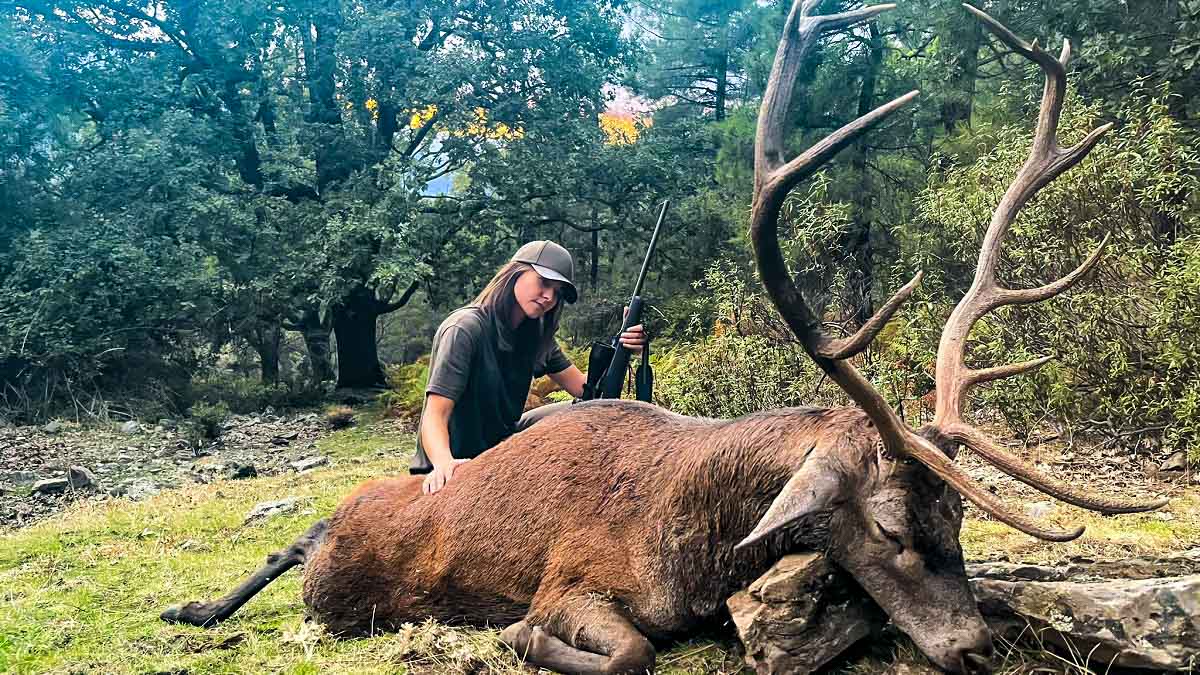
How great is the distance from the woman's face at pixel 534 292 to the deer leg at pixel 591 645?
189 centimetres

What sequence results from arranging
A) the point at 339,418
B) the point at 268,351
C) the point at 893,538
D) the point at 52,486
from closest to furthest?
the point at 893,538
the point at 52,486
the point at 339,418
the point at 268,351

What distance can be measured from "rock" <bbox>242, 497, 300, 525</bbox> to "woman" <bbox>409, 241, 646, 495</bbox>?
3.72 m

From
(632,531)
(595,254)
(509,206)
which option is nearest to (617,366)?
(632,531)

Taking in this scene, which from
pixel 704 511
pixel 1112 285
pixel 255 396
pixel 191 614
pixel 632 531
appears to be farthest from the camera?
pixel 255 396

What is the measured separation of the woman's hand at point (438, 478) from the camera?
430cm

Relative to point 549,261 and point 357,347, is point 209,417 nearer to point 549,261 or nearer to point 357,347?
point 357,347

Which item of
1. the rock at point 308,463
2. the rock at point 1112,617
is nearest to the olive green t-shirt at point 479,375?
the rock at point 1112,617

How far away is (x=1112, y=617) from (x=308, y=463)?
11.5 m

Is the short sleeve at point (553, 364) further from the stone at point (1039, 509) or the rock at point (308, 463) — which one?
the rock at point (308, 463)

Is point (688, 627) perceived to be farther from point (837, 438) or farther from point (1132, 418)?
point (1132, 418)

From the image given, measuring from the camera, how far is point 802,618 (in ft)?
9.92

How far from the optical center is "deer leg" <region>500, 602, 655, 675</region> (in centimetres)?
325

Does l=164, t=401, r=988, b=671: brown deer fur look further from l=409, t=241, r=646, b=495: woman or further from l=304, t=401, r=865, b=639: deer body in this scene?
l=409, t=241, r=646, b=495: woman

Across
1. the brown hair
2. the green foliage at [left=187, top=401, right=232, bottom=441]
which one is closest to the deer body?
the brown hair
